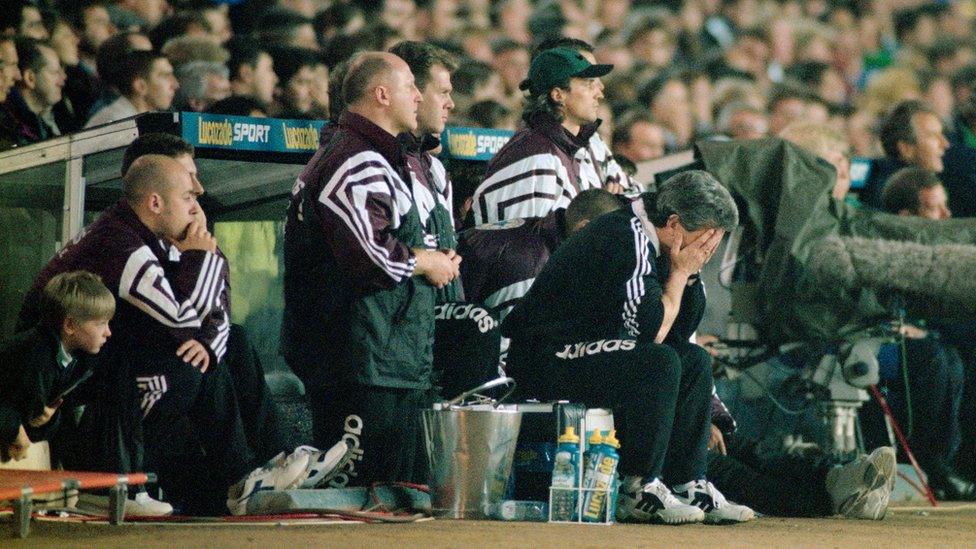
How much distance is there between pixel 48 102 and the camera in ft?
26.7

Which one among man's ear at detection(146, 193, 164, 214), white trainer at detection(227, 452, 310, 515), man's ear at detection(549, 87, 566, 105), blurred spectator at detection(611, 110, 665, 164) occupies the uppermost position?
blurred spectator at detection(611, 110, 665, 164)

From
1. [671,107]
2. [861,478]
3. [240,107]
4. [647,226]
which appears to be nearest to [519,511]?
[647,226]

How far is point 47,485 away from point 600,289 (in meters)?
2.28

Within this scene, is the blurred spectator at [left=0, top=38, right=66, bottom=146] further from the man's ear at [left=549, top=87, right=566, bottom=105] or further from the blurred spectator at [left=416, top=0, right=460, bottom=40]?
the blurred spectator at [left=416, top=0, right=460, bottom=40]

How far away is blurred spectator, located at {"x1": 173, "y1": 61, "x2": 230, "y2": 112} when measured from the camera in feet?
28.1

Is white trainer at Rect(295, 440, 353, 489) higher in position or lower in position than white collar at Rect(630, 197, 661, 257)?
lower

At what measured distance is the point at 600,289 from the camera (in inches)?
243

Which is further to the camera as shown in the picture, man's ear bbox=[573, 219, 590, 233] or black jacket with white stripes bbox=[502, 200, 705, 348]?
man's ear bbox=[573, 219, 590, 233]

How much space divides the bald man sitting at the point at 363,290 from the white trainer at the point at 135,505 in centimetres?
67

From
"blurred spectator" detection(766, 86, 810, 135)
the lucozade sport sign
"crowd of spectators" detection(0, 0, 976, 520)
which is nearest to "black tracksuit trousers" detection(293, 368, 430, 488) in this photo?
"crowd of spectators" detection(0, 0, 976, 520)

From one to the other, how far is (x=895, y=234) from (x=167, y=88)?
3.85 metres

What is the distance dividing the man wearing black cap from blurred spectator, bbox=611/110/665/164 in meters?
2.19

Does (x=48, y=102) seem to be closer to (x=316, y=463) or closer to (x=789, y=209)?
(x=316, y=463)

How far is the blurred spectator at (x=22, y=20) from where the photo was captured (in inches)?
340
